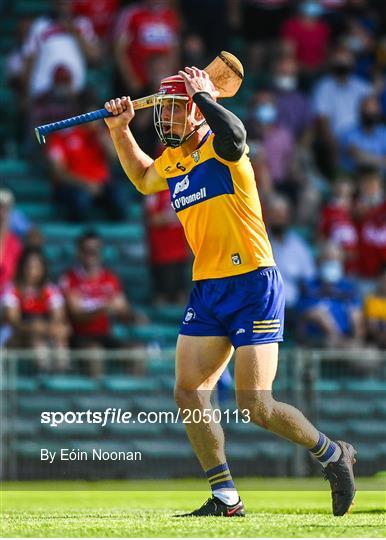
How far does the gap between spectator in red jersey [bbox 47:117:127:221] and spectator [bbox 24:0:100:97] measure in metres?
0.68

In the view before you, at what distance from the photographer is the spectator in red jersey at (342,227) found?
54.6 feet

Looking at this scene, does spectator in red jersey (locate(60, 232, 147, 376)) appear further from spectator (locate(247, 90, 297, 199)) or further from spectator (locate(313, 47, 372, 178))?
spectator (locate(313, 47, 372, 178))

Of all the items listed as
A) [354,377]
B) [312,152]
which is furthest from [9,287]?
[312,152]

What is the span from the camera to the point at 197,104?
27.1 feet

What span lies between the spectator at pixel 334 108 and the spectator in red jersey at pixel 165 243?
9.74ft

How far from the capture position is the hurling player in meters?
8.34

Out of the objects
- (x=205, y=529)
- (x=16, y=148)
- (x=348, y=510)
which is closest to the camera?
(x=205, y=529)

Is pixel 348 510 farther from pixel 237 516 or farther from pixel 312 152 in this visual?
pixel 312 152

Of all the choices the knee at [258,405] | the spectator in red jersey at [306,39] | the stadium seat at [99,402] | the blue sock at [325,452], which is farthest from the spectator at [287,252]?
the knee at [258,405]

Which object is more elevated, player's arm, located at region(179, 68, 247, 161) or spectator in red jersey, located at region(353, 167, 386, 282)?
player's arm, located at region(179, 68, 247, 161)

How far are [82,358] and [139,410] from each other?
2.48 ft

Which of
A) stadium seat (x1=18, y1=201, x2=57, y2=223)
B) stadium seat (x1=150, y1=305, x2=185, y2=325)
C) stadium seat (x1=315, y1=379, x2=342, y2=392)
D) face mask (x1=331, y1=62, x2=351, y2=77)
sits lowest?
stadium seat (x1=315, y1=379, x2=342, y2=392)

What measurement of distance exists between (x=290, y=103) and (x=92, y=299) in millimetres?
4493

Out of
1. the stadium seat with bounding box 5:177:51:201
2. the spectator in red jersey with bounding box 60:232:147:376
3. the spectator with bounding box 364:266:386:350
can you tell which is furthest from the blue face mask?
the spectator in red jersey with bounding box 60:232:147:376
